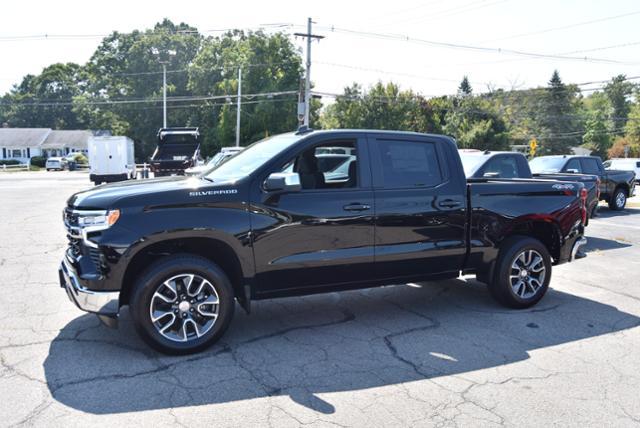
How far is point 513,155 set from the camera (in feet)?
35.8

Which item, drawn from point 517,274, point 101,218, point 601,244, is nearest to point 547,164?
point 601,244

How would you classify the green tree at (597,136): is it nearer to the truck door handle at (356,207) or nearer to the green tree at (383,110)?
the green tree at (383,110)

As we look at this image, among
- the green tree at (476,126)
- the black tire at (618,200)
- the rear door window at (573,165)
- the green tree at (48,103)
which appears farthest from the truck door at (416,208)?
the green tree at (48,103)

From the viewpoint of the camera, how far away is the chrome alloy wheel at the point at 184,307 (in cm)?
436

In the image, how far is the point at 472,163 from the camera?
10805 mm

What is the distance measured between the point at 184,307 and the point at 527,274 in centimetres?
389

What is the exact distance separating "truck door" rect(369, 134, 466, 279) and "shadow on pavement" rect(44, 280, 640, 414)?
0.68m

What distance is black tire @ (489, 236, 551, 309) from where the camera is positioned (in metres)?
5.75

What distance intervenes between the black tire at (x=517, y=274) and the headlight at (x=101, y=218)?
408 cm

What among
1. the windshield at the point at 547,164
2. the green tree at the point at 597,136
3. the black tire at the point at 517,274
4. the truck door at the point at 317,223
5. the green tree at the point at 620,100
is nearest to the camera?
the truck door at the point at 317,223

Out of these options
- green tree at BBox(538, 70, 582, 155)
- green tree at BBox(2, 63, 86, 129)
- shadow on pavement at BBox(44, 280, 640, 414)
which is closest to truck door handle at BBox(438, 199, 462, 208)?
shadow on pavement at BBox(44, 280, 640, 414)

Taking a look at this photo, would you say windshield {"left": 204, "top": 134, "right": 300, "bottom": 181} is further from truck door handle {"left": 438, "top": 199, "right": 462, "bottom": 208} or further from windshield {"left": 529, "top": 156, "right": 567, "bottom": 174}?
windshield {"left": 529, "top": 156, "right": 567, "bottom": 174}

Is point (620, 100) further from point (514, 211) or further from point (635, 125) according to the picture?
point (514, 211)

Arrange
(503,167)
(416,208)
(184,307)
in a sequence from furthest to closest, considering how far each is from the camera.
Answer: (503,167)
(416,208)
(184,307)
